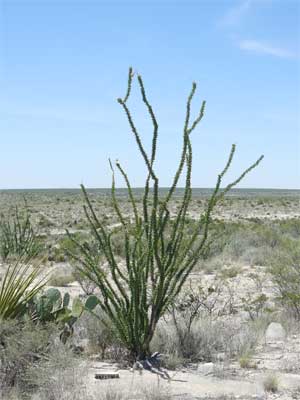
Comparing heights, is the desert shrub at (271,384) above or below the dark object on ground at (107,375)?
above

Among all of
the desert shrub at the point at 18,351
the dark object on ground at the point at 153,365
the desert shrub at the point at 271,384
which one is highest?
the desert shrub at the point at 18,351

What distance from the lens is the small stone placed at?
8250 millimetres

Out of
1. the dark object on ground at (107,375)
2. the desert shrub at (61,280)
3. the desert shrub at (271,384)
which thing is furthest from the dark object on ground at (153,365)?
the desert shrub at (61,280)

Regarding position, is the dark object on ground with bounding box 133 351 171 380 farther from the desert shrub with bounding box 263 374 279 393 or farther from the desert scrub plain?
the desert shrub with bounding box 263 374 279 393

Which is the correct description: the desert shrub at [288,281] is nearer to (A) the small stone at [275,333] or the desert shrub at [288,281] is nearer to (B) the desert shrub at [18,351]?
(A) the small stone at [275,333]

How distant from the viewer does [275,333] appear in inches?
331

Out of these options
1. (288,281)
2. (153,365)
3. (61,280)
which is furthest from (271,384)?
(61,280)

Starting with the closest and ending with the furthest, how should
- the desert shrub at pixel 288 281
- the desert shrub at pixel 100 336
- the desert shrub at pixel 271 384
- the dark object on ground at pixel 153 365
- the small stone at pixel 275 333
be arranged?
the desert shrub at pixel 271 384, the dark object on ground at pixel 153 365, the desert shrub at pixel 100 336, the small stone at pixel 275 333, the desert shrub at pixel 288 281

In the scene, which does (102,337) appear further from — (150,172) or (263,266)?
(263,266)

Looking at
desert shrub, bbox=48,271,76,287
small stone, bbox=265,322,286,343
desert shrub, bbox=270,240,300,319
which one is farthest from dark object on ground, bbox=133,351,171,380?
desert shrub, bbox=48,271,76,287

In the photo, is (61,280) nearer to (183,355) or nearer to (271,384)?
(183,355)

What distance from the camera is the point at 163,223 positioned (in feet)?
23.3

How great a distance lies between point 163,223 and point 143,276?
2.17 ft

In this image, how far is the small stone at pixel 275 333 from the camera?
825cm
